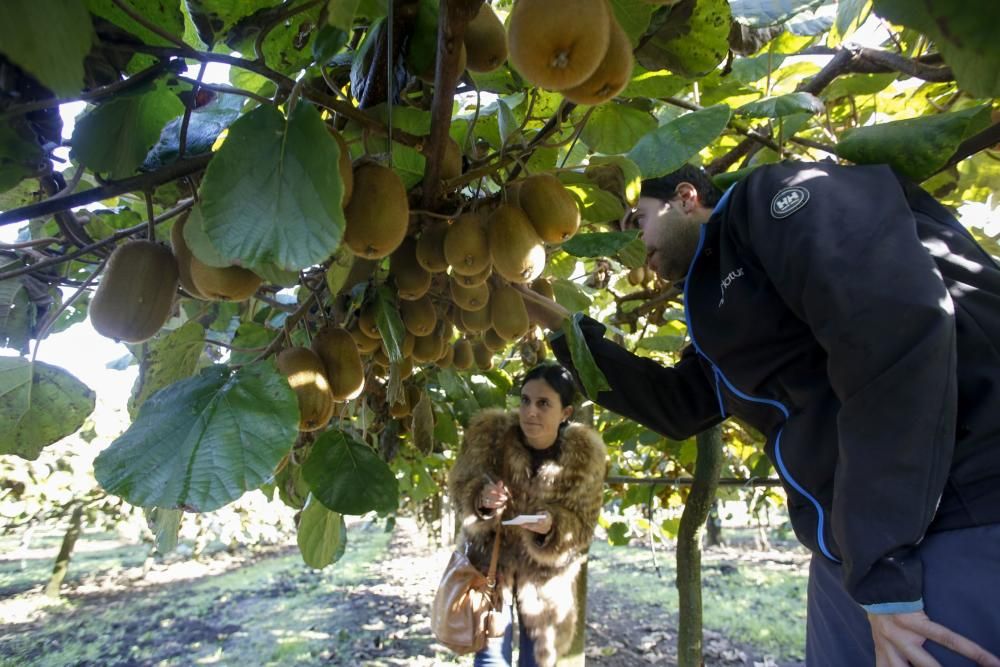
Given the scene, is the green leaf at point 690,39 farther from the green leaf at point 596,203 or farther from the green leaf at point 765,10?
the green leaf at point 596,203

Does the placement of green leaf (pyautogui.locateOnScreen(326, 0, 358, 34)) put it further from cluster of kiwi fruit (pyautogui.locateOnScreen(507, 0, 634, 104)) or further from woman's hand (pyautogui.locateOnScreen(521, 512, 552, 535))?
woman's hand (pyautogui.locateOnScreen(521, 512, 552, 535))

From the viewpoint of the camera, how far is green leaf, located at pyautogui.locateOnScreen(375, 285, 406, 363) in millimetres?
1279

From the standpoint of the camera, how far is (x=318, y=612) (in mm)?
7430

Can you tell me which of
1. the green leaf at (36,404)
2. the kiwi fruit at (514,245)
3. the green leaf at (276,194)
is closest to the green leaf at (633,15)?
the kiwi fruit at (514,245)

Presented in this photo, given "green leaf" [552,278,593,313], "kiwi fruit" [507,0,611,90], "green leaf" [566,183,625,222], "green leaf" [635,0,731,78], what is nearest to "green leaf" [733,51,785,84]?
"green leaf" [566,183,625,222]

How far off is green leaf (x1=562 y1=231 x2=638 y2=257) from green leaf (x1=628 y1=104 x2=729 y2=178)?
128 millimetres

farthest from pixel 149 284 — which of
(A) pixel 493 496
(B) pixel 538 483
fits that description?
(B) pixel 538 483

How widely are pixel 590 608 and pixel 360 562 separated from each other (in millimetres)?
5272

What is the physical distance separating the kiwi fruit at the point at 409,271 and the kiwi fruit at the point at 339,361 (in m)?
0.17

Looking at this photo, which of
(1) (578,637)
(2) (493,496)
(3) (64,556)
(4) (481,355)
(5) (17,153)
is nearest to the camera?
(5) (17,153)

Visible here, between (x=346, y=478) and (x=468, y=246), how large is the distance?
0.57 m

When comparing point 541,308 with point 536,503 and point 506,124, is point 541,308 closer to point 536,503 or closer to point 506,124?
point 506,124

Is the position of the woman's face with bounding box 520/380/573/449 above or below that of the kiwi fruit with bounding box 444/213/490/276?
below

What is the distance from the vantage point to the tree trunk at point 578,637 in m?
3.22
